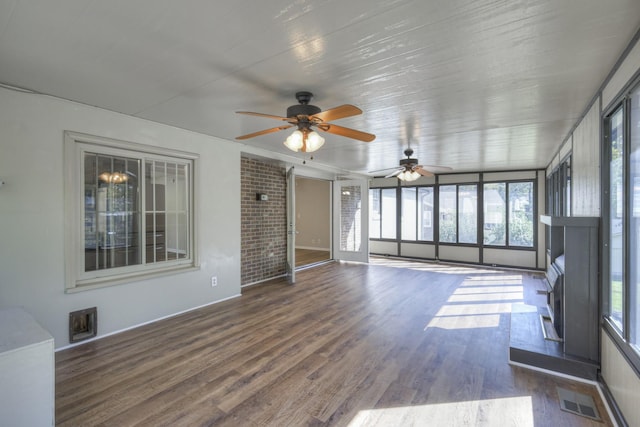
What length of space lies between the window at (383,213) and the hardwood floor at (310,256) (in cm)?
164

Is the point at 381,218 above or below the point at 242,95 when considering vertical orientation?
below

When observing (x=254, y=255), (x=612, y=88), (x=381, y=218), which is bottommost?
(x=254, y=255)

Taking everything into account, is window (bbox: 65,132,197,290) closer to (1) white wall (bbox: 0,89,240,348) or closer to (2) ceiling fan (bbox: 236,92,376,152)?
(1) white wall (bbox: 0,89,240,348)

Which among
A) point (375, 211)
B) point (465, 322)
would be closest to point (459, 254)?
point (375, 211)

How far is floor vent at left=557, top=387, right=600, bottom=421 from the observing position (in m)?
2.09

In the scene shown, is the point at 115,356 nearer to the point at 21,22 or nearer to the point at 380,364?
the point at 380,364

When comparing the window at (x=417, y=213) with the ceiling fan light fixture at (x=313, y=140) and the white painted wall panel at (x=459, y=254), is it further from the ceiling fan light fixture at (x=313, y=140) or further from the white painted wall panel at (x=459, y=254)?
the ceiling fan light fixture at (x=313, y=140)

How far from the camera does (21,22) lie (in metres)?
1.77

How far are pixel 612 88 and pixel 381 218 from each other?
6944 mm

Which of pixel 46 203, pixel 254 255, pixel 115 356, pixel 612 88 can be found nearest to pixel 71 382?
pixel 115 356

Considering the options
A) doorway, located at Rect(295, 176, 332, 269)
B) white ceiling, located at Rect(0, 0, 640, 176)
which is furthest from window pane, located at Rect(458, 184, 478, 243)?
white ceiling, located at Rect(0, 0, 640, 176)

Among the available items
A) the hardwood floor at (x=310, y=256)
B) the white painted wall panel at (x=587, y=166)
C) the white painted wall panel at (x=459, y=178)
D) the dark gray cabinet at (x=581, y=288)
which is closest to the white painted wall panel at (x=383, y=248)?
the hardwood floor at (x=310, y=256)

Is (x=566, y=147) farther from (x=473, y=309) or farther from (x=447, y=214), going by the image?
(x=447, y=214)

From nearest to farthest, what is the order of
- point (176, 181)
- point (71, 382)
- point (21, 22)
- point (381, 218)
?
point (21, 22), point (71, 382), point (176, 181), point (381, 218)
